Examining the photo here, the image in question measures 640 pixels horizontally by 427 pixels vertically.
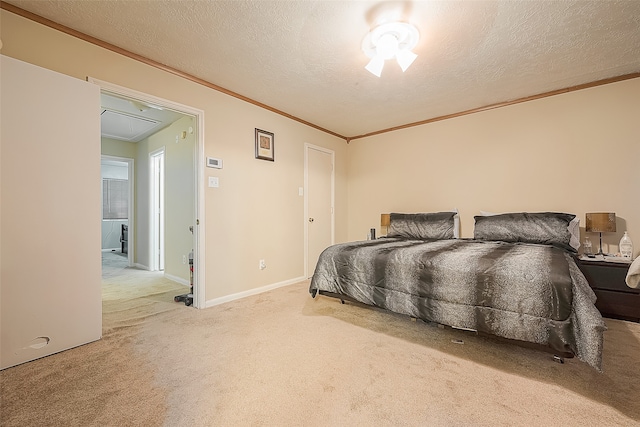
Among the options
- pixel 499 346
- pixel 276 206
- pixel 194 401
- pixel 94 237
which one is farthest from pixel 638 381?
pixel 94 237

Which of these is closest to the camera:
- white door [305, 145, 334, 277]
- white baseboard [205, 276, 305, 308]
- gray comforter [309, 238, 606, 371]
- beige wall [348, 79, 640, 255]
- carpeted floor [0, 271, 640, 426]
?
carpeted floor [0, 271, 640, 426]

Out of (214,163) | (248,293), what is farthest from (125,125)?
(248,293)

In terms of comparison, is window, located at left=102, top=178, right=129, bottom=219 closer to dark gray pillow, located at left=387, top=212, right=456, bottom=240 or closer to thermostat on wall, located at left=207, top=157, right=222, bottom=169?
thermostat on wall, located at left=207, top=157, right=222, bottom=169

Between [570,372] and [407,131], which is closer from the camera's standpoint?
[570,372]

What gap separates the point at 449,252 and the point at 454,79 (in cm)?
186

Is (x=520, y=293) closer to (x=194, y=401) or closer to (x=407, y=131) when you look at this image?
(x=194, y=401)

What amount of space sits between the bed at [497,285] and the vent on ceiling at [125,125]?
11.9 feet

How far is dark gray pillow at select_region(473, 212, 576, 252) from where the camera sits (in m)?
2.68

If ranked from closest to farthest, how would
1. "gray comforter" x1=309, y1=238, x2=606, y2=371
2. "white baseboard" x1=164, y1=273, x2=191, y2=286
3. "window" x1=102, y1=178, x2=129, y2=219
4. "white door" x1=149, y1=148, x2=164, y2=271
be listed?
"gray comforter" x1=309, y1=238, x2=606, y2=371
"white baseboard" x1=164, y1=273, x2=191, y2=286
"white door" x1=149, y1=148, x2=164, y2=271
"window" x1=102, y1=178, x2=129, y2=219

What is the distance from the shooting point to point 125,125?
14.0 feet

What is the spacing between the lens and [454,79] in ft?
9.07

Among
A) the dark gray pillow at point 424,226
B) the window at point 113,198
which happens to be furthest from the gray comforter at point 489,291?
the window at point 113,198

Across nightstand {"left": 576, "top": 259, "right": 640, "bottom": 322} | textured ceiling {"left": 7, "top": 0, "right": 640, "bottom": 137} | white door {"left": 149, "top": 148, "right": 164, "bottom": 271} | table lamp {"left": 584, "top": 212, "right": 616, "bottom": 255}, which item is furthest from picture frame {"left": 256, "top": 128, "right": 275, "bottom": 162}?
table lamp {"left": 584, "top": 212, "right": 616, "bottom": 255}

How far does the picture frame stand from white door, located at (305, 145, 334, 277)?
0.71 meters
